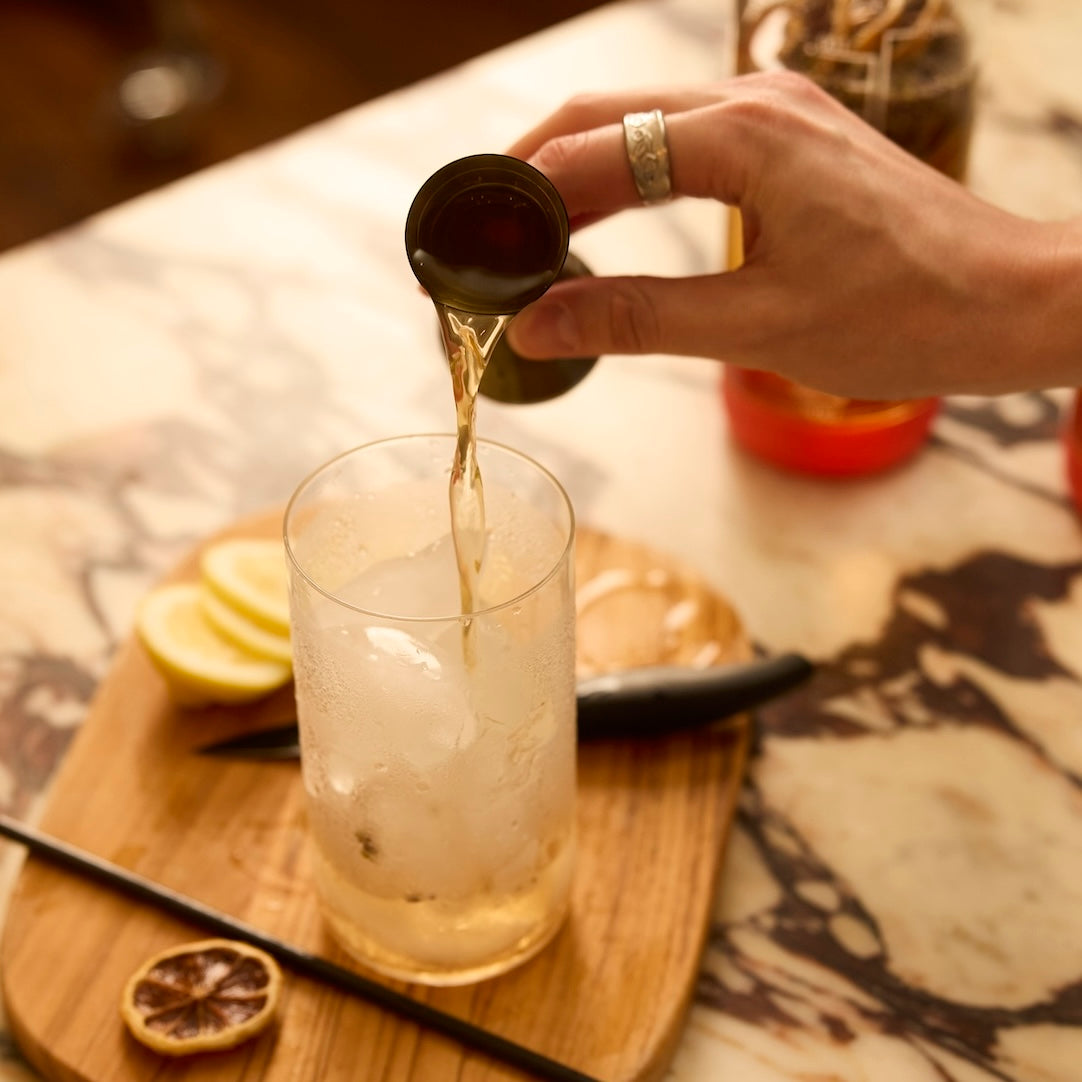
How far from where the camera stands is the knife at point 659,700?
110 cm

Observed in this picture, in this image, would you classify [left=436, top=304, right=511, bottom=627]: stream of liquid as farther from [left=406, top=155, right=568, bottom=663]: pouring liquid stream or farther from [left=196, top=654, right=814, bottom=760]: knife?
[left=196, top=654, right=814, bottom=760]: knife

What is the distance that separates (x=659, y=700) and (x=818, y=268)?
338 millimetres

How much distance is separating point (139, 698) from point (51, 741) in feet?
0.26

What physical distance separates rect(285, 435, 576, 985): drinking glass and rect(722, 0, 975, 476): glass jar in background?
18.5 inches

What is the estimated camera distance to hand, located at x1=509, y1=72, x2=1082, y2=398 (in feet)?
3.17

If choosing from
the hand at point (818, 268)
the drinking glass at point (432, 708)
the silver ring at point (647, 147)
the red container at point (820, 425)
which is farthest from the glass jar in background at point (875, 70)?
the drinking glass at point (432, 708)

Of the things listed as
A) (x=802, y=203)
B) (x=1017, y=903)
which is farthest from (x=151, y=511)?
(x=1017, y=903)

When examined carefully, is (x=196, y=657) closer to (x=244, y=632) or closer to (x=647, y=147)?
(x=244, y=632)

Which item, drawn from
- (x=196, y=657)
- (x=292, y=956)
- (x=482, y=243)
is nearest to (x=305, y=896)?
(x=292, y=956)

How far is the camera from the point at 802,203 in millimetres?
964

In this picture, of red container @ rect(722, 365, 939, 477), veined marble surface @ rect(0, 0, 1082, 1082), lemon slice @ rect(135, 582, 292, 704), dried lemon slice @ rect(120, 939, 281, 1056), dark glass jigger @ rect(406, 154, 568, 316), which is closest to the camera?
dark glass jigger @ rect(406, 154, 568, 316)

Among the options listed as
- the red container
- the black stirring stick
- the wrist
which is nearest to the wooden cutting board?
the black stirring stick

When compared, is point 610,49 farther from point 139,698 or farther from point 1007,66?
point 139,698

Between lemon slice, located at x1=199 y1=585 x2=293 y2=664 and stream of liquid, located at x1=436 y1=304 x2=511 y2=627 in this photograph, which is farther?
lemon slice, located at x1=199 y1=585 x2=293 y2=664
